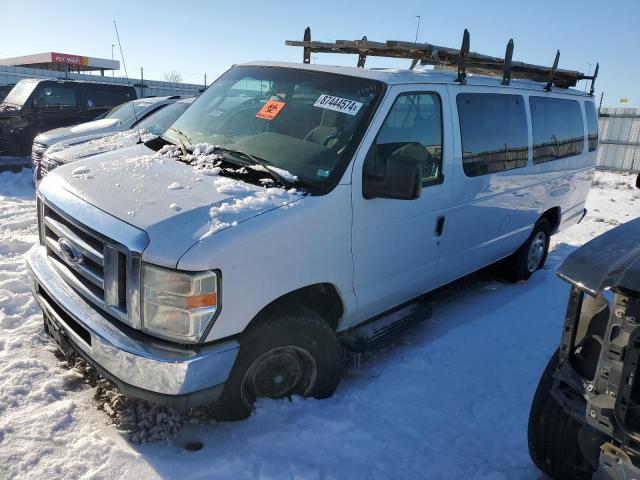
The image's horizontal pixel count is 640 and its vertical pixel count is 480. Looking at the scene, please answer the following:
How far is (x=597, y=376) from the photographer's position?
6.21 feet

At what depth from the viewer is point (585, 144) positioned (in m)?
6.05

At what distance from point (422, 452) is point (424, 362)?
100 centimetres

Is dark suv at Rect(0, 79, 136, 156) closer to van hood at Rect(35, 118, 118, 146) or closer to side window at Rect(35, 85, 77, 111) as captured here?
side window at Rect(35, 85, 77, 111)

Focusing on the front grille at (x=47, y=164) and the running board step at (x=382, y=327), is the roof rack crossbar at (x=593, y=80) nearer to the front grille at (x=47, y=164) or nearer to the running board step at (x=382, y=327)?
the running board step at (x=382, y=327)

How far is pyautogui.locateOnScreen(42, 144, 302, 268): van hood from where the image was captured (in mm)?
2307

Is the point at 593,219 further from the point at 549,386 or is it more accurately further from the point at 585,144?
the point at 549,386

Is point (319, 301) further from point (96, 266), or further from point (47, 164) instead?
point (47, 164)

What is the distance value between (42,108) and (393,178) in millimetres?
10977

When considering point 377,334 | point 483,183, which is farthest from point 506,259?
point 377,334

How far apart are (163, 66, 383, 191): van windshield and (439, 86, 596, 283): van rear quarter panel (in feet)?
3.36

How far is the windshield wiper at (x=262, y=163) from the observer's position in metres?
2.84

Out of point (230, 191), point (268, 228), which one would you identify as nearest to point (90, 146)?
point (230, 191)

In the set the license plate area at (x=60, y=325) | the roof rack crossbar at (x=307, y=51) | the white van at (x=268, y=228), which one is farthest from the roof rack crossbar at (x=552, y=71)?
the license plate area at (x=60, y=325)

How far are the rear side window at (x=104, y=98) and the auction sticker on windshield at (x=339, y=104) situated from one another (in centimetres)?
1054
